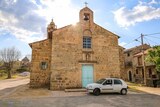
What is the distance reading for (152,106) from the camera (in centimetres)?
1049

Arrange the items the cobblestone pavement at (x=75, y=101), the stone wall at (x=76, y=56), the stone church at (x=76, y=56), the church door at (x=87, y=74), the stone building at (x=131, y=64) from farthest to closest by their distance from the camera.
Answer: the stone building at (x=131, y=64) < the church door at (x=87, y=74) < the stone church at (x=76, y=56) < the stone wall at (x=76, y=56) < the cobblestone pavement at (x=75, y=101)

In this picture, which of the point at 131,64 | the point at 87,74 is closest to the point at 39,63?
the point at 87,74

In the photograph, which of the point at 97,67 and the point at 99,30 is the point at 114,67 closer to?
the point at 97,67

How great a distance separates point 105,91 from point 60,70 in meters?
5.88

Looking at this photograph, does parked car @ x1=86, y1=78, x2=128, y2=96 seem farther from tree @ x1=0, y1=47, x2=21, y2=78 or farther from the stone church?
tree @ x1=0, y1=47, x2=21, y2=78

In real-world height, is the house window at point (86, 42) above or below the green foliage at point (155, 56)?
above

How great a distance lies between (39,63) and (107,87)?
9.34 m

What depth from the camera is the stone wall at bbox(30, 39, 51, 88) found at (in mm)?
20250

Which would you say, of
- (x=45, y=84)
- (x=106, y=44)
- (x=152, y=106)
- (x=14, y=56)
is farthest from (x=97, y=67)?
(x=14, y=56)

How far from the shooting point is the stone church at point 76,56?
1902cm

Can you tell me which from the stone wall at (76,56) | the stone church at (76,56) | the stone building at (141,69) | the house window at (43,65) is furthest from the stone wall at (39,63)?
the stone building at (141,69)

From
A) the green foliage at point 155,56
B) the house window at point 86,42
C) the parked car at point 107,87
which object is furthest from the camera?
the green foliage at point 155,56

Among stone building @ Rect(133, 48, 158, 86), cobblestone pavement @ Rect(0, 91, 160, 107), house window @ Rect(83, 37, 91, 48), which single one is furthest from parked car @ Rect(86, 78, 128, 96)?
stone building @ Rect(133, 48, 158, 86)

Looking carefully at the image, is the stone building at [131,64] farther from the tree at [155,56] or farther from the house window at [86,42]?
the house window at [86,42]
